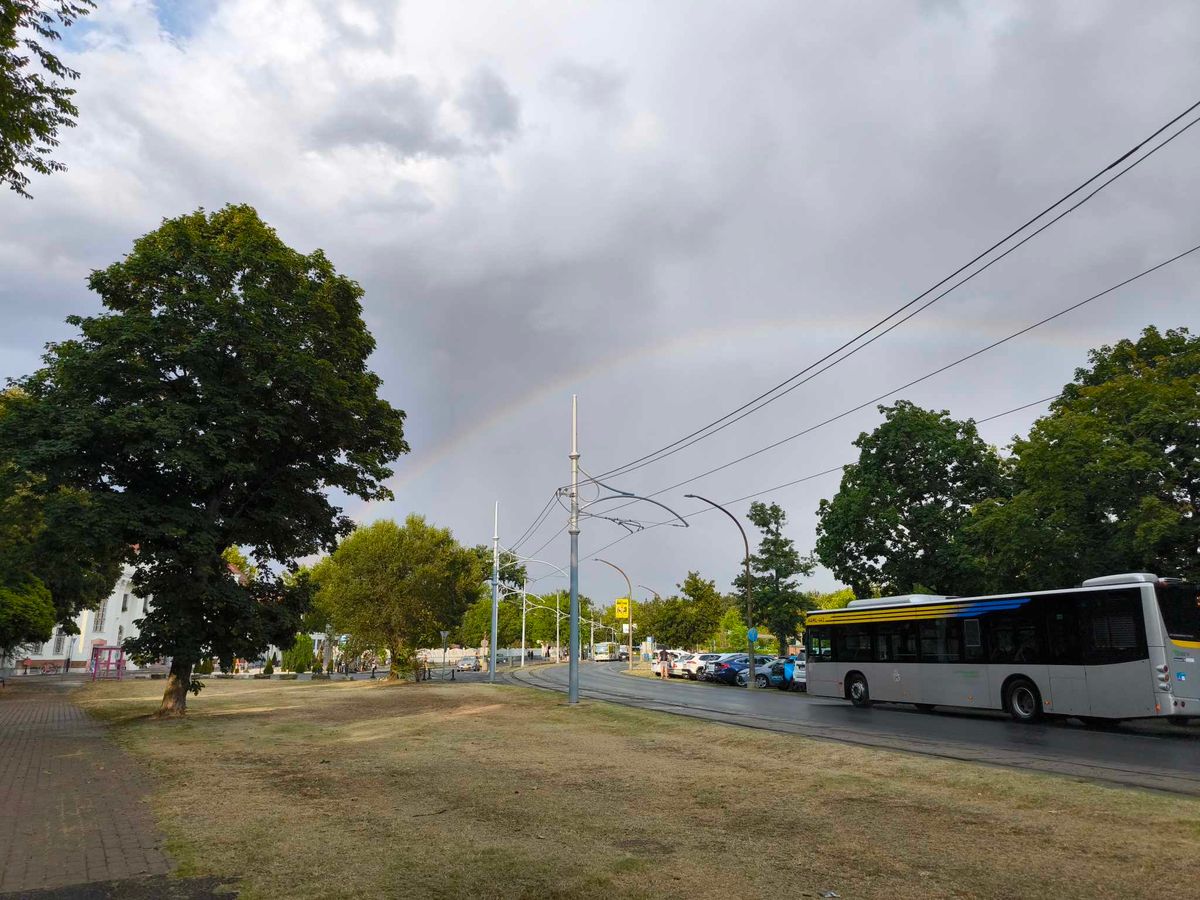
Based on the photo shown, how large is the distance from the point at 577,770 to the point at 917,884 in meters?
6.22

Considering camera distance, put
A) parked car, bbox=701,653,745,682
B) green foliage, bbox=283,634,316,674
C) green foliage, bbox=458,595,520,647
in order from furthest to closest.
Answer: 1. green foliage, bbox=458,595,520,647
2. green foliage, bbox=283,634,316,674
3. parked car, bbox=701,653,745,682

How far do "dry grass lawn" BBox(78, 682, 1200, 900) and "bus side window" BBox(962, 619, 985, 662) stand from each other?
8.76m

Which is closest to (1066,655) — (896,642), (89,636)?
(896,642)

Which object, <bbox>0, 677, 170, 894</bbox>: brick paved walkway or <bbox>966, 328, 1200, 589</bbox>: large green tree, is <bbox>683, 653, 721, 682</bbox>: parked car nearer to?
<bbox>966, 328, 1200, 589</bbox>: large green tree

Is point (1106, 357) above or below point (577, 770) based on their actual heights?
above

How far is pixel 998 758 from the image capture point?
12.8 metres

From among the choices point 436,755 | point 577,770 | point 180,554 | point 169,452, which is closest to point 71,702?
point 180,554

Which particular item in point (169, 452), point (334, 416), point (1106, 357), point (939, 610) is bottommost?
point (939, 610)

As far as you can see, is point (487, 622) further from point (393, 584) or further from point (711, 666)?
point (393, 584)

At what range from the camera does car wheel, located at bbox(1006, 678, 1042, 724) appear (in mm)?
19094

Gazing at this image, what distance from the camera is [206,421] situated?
19000 millimetres

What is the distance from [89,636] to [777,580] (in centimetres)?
6192

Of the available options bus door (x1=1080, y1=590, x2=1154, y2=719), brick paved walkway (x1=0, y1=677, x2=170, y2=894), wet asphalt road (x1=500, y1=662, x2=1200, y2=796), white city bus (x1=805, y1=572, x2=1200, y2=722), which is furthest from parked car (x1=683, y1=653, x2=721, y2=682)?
brick paved walkway (x1=0, y1=677, x2=170, y2=894)

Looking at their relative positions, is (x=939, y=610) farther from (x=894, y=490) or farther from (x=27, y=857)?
(x=27, y=857)
